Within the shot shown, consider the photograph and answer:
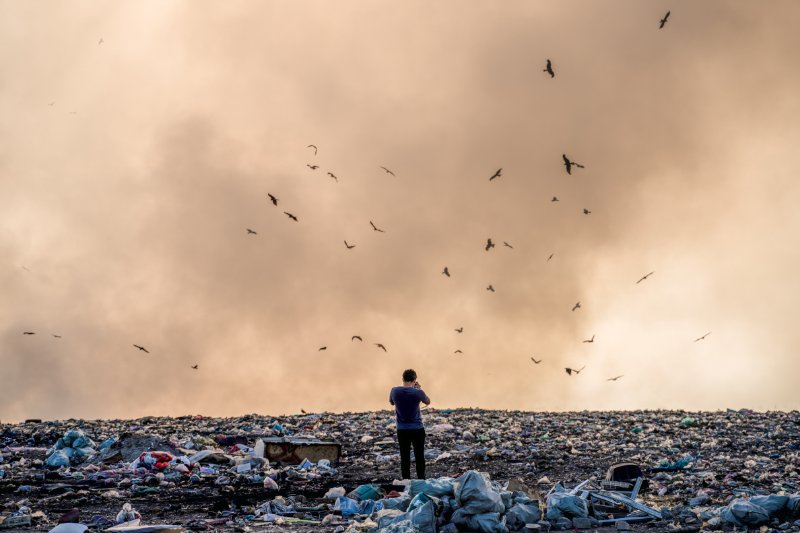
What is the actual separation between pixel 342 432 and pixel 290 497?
6.05 meters

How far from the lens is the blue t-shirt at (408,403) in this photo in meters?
8.89

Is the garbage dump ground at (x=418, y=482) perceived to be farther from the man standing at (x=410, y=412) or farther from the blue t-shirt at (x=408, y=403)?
the blue t-shirt at (x=408, y=403)

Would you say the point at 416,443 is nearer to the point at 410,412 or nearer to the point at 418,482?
the point at 410,412

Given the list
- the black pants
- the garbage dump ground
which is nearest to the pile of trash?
the garbage dump ground

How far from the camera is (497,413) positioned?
55.3 ft

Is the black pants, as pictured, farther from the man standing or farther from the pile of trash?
the pile of trash

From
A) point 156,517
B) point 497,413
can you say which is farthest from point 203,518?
point 497,413

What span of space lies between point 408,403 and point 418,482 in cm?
227

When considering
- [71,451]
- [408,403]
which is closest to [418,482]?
[408,403]

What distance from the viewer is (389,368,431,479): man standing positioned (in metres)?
8.90

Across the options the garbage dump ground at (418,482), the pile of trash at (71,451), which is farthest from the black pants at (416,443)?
the pile of trash at (71,451)

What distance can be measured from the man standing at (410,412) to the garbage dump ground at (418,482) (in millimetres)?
543

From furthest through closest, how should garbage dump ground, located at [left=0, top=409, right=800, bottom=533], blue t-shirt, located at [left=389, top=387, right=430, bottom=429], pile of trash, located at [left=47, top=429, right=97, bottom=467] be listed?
pile of trash, located at [left=47, top=429, right=97, bottom=467] → blue t-shirt, located at [left=389, top=387, right=430, bottom=429] → garbage dump ground, located at [left=0, top=409, right=800, bottom=533]

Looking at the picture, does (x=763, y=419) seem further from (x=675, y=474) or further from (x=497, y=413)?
(x=675, y=474)
